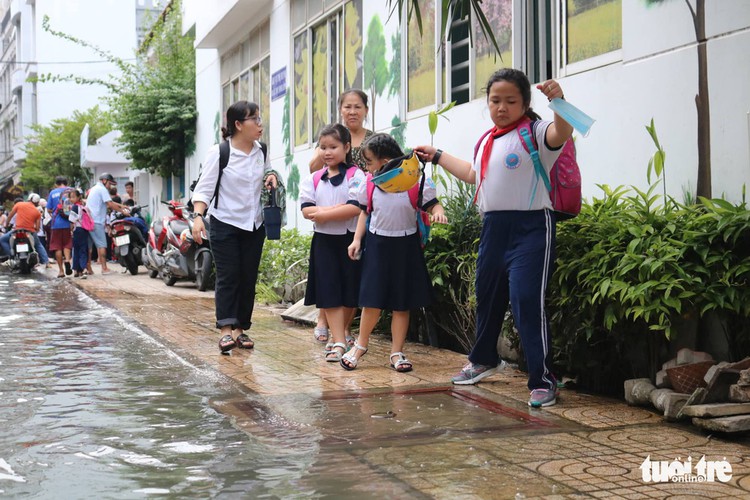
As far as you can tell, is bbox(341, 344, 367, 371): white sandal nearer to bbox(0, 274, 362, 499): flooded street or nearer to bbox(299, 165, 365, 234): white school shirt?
bbox(0, 274, 362, 499): flooded street

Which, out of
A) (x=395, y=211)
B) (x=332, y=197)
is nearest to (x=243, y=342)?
(x=332, y=197)

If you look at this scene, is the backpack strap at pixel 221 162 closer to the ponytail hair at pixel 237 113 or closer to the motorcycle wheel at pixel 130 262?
the ponytail hair at pixel 237 113

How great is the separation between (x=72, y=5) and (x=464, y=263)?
4863cm

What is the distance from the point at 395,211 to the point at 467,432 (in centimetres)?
229

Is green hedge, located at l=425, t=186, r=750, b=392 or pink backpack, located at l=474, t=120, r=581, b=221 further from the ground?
pink backpack, located at l=474, t=120, r=581, b=221

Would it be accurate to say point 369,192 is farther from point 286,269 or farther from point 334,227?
point 286,269

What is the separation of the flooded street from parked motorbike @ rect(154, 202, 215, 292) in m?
6.36

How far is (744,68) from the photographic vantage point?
5.44m

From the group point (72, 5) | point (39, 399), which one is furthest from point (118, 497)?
point (72, 5)

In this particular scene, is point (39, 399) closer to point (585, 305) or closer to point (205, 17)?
point (585, 305)

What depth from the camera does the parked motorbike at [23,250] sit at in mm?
19641

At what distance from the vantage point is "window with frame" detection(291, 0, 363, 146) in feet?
41.7

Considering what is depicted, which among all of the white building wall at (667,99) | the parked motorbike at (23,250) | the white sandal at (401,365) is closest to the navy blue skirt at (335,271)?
the white sandal at (401,365)

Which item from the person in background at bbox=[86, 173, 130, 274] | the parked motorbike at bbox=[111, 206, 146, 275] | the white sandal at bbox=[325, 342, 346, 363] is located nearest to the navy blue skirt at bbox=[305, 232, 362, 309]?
the white sandal at bbox=[325, 342, 346, 363]
